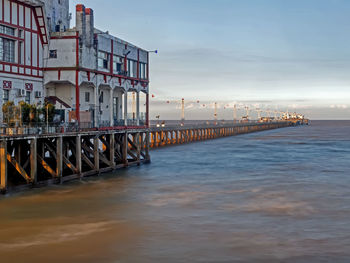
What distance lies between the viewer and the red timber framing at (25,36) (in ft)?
110

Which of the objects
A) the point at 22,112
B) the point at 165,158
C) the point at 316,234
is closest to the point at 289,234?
the point at 316,234

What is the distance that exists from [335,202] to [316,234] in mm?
8479

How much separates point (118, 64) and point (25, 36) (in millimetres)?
11994

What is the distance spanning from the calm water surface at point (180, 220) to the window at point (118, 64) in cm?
1106

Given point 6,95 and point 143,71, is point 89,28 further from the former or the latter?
point 143,71

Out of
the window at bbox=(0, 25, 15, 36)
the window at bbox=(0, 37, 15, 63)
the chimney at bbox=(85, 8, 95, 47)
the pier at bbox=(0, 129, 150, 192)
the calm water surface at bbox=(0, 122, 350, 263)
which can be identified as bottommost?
the calm water surface at bbox=(0, 122, 350, 263)

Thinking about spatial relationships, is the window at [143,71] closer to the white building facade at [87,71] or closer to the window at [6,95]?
the white building facade at [87,71]

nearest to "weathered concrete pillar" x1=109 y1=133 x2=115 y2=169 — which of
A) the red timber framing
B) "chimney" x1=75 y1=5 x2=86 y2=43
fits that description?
the red timber framing

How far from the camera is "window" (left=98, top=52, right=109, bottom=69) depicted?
1661 inches

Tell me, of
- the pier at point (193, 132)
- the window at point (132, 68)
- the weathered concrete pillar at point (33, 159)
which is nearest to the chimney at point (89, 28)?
the window at point (132, 68)

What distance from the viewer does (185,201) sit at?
29.2 metres

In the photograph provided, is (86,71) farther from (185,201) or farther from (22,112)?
(185,201)

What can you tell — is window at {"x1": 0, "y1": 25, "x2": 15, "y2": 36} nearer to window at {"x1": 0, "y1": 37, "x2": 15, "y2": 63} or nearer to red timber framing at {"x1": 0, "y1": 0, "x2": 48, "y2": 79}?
red timber framing at {"x1": 0, "y1": 0, "x2": 48, "y2": 79}

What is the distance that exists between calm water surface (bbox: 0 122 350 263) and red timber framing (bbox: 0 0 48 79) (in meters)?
9.80
